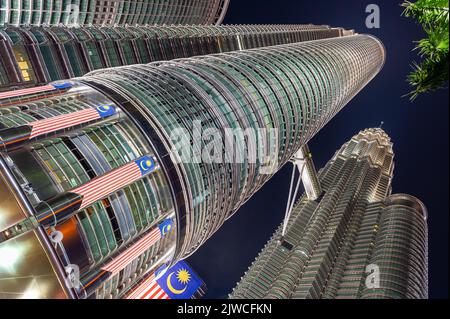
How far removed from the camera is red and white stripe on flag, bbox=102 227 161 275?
31922 millimetres

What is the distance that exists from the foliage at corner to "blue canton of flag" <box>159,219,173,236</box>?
1234 inches

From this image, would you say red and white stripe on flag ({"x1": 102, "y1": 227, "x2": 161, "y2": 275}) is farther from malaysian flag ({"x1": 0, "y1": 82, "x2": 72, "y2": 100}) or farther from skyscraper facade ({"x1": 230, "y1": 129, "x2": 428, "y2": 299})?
skyscraper facade ({"x1": 230, "y1": 129, "x2": 428, "y2": 299})

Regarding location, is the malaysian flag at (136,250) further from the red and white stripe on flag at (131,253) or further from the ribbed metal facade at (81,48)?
the ribbed metal facade at (81,48)

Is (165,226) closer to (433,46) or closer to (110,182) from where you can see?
(110,182)

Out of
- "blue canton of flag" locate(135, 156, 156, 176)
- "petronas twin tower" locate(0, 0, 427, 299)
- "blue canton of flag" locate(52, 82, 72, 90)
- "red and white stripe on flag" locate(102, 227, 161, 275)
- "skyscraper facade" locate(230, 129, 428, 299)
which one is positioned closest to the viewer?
"petronas twin tower" locate(0, 0, 427, 299)

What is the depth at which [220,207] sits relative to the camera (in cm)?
5284

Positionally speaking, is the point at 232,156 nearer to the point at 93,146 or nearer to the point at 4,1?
the point at 93,146

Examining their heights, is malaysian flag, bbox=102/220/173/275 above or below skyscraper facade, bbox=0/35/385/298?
below

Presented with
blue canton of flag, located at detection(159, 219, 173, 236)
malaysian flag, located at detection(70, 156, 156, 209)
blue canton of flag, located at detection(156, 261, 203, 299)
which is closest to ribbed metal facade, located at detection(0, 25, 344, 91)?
malaysian flag, located at detection(70, 156, 156, 209)

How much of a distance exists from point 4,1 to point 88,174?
7752 centimetres

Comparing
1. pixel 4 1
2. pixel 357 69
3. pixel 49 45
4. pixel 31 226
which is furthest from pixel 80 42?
pixel 357 69

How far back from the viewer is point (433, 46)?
43.2 ft

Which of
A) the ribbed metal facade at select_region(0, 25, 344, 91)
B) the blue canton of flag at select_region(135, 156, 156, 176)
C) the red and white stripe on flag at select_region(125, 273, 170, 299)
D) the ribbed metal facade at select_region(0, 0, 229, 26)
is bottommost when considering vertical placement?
the red and white stripe on flag at select_region(125, 273, 170, 299)

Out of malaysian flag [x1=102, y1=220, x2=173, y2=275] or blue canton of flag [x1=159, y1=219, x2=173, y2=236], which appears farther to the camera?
blue canton of flag [x1=159, y1=219, x2=173, y2=236]
